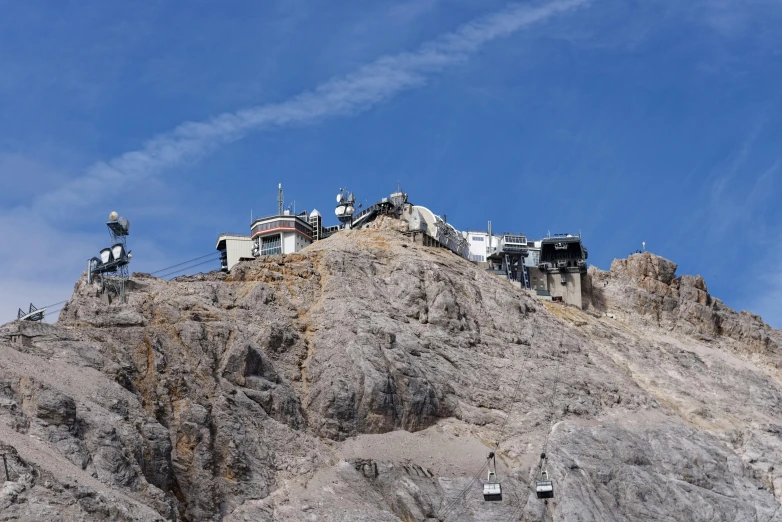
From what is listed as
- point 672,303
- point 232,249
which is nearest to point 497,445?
point 232,249

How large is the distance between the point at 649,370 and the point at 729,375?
34.7 feet

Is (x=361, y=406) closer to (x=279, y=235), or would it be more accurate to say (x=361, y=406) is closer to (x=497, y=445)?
(x=497, y=445)

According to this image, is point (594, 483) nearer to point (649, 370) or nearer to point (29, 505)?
point (649, 370)

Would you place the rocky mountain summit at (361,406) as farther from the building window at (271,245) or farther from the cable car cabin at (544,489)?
the building window at (271,245)

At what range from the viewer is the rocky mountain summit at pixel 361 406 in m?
Result: 86.2

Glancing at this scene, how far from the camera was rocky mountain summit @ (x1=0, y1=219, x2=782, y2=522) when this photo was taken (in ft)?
283

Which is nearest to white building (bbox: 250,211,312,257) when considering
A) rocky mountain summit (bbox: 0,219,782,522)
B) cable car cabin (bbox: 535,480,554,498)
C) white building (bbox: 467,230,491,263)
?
rocky mountain summit (bbox: 0,219,782,522)

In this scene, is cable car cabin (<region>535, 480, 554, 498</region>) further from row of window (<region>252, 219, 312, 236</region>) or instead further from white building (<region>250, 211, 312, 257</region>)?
row of window (<region>252, 219, 312, 236</region>)

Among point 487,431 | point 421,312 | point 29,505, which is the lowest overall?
point 29,505

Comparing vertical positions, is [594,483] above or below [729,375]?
below

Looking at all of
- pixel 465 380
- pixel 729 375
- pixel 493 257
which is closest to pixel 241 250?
pixel 493 257

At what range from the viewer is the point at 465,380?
110m

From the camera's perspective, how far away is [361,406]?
102 m

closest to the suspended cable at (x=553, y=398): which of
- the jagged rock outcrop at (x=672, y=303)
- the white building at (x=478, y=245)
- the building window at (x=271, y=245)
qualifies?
the jagged rock outcrop at (x=672, y=303)
